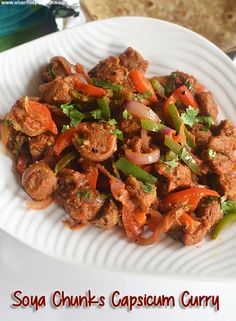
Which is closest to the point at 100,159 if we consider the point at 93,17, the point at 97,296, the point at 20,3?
the point at 97,296

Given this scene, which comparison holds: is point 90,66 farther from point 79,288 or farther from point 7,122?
point 79,288

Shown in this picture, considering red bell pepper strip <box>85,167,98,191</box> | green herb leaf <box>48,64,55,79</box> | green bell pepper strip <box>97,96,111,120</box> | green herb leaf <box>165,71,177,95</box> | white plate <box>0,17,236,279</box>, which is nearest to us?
white plate <box>0,17,236,279</box>

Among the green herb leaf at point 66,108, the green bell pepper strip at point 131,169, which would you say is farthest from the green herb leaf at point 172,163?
the green herb leaf at point 66,108

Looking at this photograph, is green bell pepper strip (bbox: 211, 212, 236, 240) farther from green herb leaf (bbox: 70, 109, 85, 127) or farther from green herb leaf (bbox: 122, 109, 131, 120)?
green herb leaf (bbox: 70, 109, 85, 127)

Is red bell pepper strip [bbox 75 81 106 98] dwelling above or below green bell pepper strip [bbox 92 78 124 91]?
below

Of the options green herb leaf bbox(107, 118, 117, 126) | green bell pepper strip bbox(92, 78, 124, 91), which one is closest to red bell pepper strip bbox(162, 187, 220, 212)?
green herb leaf bbox(107, 118, 117, 126)

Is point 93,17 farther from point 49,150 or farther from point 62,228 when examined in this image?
point 62,228
